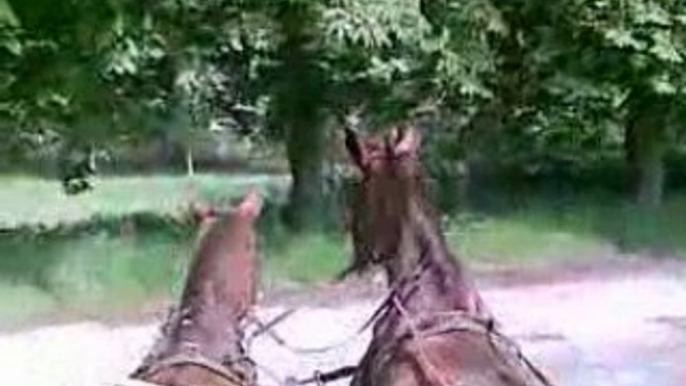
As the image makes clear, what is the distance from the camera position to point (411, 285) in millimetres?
3660

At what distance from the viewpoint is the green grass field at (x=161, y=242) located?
11523 millimetres

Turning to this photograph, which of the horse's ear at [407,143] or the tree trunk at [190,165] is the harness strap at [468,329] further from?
the tree trunk at [190,165]

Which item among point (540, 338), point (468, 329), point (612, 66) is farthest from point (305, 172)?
point (468, 329)

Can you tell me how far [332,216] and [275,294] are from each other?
2.05m

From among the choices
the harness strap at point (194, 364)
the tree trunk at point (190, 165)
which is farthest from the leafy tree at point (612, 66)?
the harness strap at point (194, 364)

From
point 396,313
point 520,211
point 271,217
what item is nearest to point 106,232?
point 271,217

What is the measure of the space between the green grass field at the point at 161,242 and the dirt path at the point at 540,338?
0.38 m

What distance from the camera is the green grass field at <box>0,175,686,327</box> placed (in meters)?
11.5

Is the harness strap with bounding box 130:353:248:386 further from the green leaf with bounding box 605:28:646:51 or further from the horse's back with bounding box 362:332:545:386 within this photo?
the green leaf with bounding box 605:28:646:51

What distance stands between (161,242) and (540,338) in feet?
9.09

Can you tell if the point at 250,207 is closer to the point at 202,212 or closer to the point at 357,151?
the point at 202,212

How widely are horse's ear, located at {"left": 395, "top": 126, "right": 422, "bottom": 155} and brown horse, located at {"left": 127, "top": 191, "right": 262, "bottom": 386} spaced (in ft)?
1.02

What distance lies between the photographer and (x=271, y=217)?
13.7 m

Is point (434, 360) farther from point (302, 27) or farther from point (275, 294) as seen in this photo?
point (302, 27)
